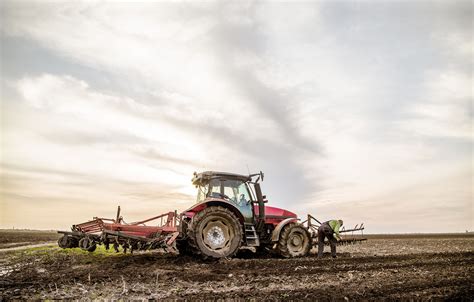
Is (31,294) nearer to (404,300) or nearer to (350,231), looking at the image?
(404,300)

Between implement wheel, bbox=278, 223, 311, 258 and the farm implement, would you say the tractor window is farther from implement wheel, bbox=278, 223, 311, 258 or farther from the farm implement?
implement wheel, bbox=278, 223, 311, 258

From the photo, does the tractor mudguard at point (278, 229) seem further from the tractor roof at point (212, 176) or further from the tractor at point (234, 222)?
the tractor roof at point (212, 176)

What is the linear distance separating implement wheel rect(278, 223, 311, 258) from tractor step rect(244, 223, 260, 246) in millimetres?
Answer: 1077

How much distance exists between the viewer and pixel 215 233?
1028cm

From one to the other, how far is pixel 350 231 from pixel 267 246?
12.0 ft

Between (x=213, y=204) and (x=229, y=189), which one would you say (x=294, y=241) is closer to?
(x=229, y=189)

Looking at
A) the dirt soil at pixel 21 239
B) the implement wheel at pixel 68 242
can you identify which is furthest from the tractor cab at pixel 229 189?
the dirt soil at pixel 21 239

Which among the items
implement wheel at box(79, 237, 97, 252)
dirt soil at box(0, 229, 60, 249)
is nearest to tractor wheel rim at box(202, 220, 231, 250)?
implement wheel at box(79, 237, 97, 252)

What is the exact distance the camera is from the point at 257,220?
38.9 ft

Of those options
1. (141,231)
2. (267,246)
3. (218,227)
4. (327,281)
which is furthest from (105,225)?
(327,281)

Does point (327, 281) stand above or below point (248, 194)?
below

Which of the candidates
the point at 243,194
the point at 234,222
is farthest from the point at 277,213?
the point at 234,222

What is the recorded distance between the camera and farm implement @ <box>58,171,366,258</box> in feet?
32.9

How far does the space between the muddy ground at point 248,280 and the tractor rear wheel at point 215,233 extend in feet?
1.49
